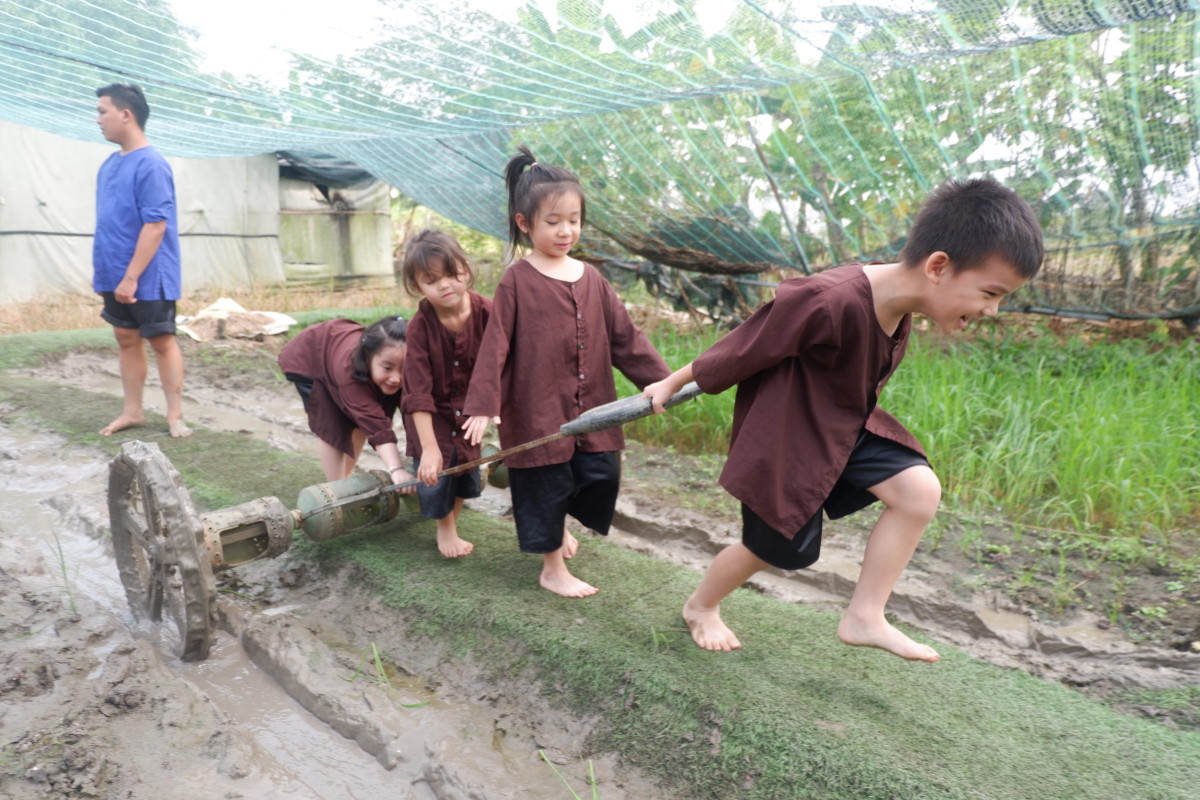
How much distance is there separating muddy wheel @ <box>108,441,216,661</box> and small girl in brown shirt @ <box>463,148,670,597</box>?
Result: 86cm

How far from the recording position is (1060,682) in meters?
2.48

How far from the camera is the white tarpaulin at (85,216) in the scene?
348 inches

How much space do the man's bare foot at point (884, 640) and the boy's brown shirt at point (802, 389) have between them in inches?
13.0

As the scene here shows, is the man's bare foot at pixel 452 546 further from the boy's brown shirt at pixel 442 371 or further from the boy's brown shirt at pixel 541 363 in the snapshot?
the boy's brown shirt at pixel 541 363

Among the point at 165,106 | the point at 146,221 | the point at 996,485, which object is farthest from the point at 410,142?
the point at 996,485

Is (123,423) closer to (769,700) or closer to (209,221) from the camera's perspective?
(769,700)

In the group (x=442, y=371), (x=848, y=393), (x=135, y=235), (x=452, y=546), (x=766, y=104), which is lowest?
(x=452, y=546)

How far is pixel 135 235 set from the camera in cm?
450

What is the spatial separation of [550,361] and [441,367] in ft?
1.75

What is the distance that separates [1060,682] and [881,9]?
295 centimetres

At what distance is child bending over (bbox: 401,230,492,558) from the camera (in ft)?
9.37

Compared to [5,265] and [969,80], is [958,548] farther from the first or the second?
[5,265]

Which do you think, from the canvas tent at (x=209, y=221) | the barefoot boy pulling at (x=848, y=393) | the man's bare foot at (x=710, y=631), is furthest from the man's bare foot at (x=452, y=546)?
the canvas tent at (x=209, y=221)

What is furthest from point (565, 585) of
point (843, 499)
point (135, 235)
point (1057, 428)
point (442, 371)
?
point (135, 235)
